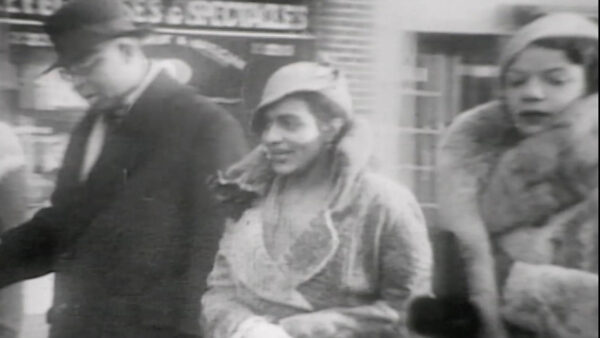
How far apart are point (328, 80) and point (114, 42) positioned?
829mm

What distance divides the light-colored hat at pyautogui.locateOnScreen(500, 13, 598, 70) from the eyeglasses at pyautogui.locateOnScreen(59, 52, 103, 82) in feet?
5.18

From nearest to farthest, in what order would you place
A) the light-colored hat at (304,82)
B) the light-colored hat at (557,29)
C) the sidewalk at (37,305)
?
the light-colored hat at (557,29)
the light-colored hat at (304,82)
the sidewalk at (37,305)

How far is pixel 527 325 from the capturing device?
4477 millimetres

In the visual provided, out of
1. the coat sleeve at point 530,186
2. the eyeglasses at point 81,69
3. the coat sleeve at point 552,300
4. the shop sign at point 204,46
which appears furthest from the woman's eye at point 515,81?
the eyeglasses at point 81,69

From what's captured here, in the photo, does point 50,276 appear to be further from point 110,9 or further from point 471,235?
point 471,235

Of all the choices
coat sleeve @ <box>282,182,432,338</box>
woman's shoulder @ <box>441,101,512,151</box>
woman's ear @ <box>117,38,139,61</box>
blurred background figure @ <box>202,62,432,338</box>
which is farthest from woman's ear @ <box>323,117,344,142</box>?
woman's ear @ <box>117,38,139,61</box>

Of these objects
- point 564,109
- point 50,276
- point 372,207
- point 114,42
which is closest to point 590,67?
point 564,109

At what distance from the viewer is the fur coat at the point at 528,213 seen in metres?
4.39

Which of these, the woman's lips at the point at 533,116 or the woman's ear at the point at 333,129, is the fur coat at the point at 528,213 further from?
the woman's ear at the point at 333,129

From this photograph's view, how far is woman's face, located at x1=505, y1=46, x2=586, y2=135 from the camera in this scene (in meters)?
4.38

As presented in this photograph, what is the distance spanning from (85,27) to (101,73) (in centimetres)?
18

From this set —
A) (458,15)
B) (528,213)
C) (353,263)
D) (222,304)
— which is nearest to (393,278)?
(353,263)

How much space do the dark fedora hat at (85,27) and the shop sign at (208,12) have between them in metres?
0.04

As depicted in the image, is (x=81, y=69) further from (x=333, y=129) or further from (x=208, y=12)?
(x=333, y=129)
